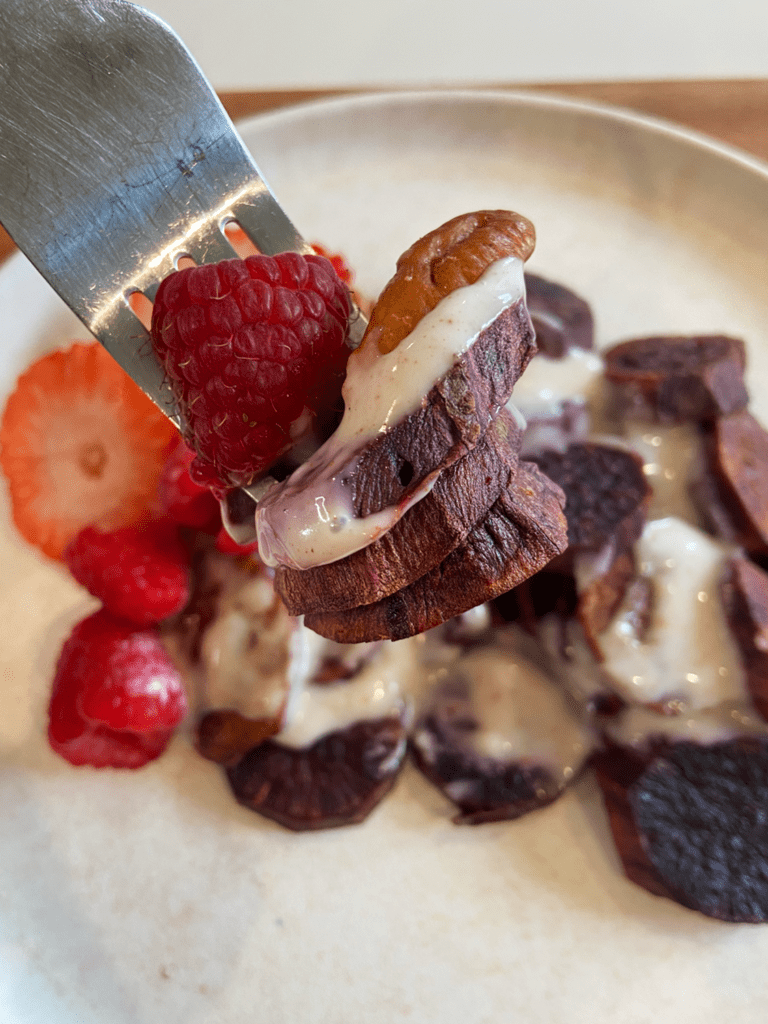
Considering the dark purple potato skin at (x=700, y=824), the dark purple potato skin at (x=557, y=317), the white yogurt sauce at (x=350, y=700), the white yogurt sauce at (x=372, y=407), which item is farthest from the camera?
the dark purple potato skin at (x=557, y=317)

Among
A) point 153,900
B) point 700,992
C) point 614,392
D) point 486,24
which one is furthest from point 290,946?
point 486,24

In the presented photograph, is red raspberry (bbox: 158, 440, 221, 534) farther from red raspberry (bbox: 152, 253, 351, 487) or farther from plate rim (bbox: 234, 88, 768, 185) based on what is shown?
plate rim (bbox: 234, 88, 768, 185)

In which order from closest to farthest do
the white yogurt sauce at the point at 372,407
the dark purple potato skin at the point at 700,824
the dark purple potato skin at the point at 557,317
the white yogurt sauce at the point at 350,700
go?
1. the white yogurt sauce at the point at 372,407
2. the dark purple potato skin at the point at 700,824
3. the white yogurt sauce at the point at 350,700
4. the dark purple potato skin at the point at 557,317

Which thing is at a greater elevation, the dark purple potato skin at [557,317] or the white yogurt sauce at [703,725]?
the dark purple potato skin at [557,317]

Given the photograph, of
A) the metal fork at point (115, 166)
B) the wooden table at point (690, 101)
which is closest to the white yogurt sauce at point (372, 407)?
the metal fork at point (115, 166)

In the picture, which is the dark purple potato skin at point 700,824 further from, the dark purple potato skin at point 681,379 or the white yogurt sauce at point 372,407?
the white yogurt sauce at point 372,407

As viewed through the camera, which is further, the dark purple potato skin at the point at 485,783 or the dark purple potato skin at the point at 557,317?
the dark purple potato skin at the point at 557,317

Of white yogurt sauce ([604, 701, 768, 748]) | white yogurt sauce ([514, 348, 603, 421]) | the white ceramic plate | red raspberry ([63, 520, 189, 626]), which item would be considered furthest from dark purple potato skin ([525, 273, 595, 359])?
red raspberry ([63, 520, 189, 626])
